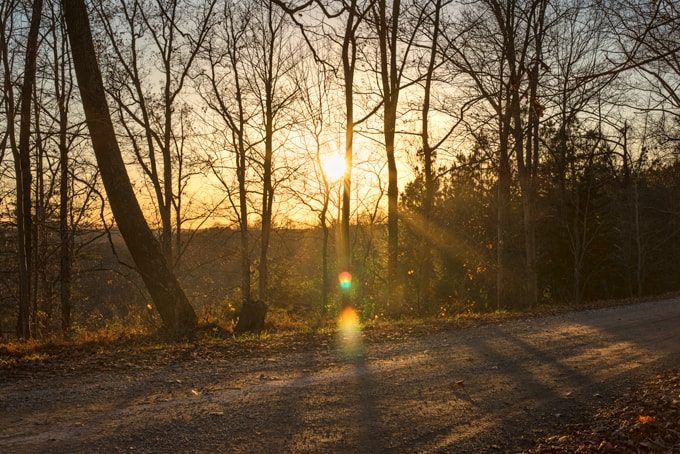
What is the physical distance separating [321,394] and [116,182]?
734cm

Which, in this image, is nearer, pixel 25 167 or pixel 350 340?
pixel 350 340

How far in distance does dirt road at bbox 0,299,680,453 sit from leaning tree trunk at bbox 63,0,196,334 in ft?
9.59

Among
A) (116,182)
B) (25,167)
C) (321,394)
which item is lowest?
(321,394)

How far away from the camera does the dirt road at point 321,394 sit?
4656 mm

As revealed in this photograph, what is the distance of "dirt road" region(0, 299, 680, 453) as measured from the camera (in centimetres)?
466

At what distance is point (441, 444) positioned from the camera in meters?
4.78

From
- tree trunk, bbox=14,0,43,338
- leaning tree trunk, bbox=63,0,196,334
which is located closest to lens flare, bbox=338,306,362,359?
leaning tree trunk, bbox=63,0,196,334

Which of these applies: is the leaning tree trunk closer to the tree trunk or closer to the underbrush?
the underbrush

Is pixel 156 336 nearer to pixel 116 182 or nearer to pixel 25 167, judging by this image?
pixel 116 182

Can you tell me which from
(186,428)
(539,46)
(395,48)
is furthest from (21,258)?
(539,46)

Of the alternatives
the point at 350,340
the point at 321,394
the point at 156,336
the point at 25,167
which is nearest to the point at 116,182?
→ the point at 156,336

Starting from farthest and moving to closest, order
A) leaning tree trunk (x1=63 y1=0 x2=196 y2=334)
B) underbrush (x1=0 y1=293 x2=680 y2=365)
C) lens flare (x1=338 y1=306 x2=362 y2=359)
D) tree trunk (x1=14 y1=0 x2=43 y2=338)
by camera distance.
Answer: tree trunk (x1=14 y1=0 x2=43 y2=338)
leaning tree trunk (x1=63 y1=0 x2=196 y2=334)
underbrush (x1=0 y1=293 x2=680 y2=365)
lens flare (x1=338 y1=306 x2=362 y2=359)

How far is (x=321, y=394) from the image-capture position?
5906 mm

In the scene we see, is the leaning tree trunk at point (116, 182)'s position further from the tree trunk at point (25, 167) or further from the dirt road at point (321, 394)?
the dirt road at point (321, 394)
